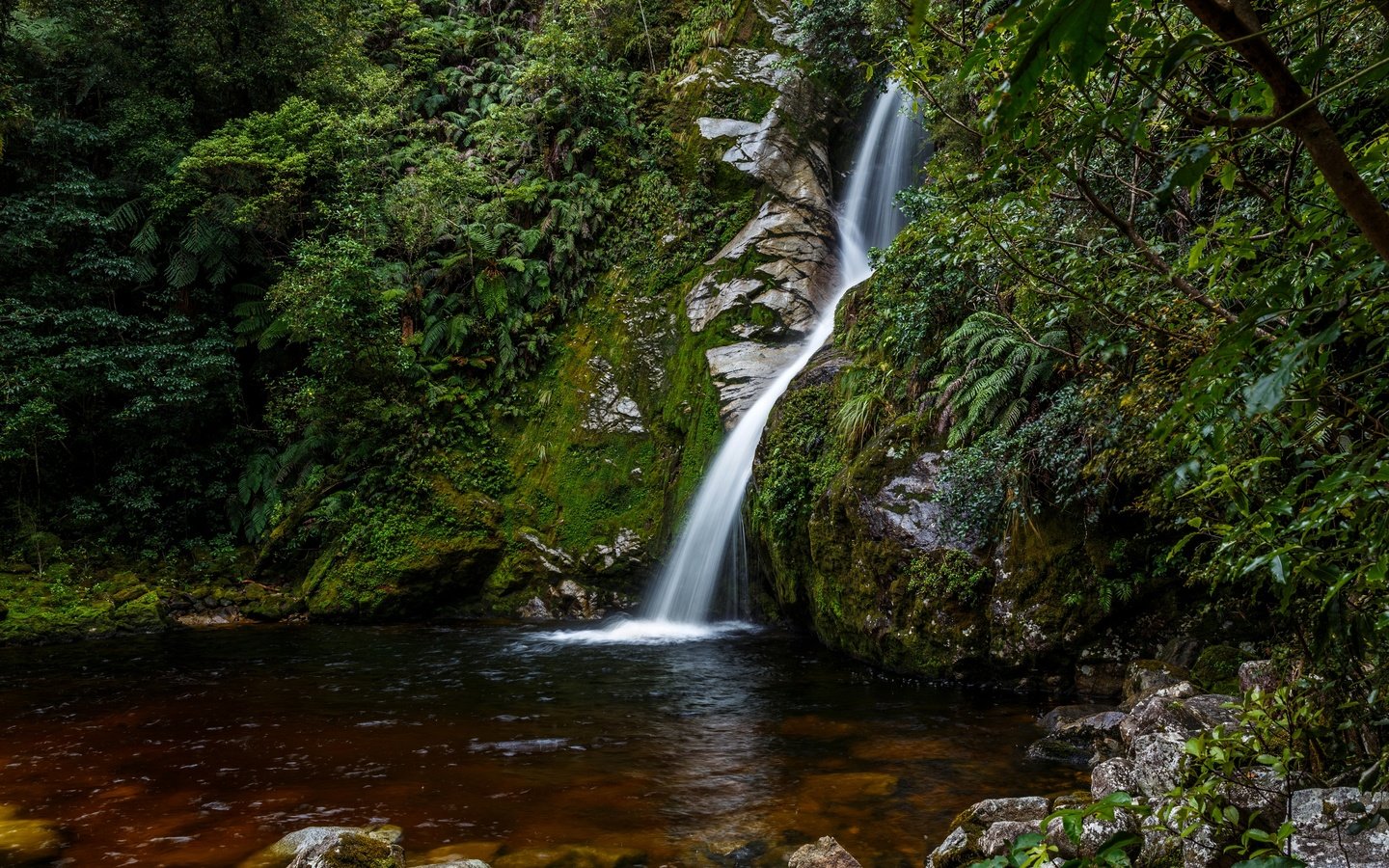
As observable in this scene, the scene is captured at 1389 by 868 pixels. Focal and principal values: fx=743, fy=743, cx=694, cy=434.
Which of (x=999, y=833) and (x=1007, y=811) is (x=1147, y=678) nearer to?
(x=1007, y=811)

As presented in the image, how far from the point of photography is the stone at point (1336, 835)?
2.40m

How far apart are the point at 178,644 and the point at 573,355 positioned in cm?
741

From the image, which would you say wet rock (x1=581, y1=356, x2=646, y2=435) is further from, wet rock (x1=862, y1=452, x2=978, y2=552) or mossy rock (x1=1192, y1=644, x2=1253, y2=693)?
mossy rock (x1=1192, y1=644, x2=1253, y2=693)

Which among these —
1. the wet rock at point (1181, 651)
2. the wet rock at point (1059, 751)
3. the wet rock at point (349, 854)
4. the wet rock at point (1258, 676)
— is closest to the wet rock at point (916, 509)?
the wet rock at point (1181, 651)

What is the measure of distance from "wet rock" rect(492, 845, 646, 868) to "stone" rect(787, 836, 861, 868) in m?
0.91

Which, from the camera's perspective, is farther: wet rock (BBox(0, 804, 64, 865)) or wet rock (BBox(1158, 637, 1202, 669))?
wet rock (BBox(1158, 637, 1202, 669))

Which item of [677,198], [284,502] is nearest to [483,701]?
[284,502]

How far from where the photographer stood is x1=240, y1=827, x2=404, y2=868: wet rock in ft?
12.2

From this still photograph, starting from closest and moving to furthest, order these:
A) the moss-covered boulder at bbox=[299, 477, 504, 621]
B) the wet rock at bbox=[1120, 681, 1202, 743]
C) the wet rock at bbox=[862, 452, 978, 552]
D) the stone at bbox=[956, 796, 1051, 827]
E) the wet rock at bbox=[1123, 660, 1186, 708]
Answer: the stone at bbox=[956, 796, 1051, 827] → the wet rock at bbox=[1120, 681, 1202, 743] → the wet rock at bbox=[1123, 660, 1186, 708] → the wet rock at bbox=[862, 452, 978, 552] → the moss-covered boulder at bbox=[299, 477, 504, 621]

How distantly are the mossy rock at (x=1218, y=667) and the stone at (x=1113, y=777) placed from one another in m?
1.66

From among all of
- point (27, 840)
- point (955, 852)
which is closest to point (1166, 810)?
point (955, 852)

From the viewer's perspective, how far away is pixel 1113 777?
12.5 ft

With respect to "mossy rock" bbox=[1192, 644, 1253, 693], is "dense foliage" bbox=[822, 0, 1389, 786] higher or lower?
higher

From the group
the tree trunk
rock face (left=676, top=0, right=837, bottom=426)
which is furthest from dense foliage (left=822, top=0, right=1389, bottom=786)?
rock face (left=676, top=0, right=837, bottom=426)
